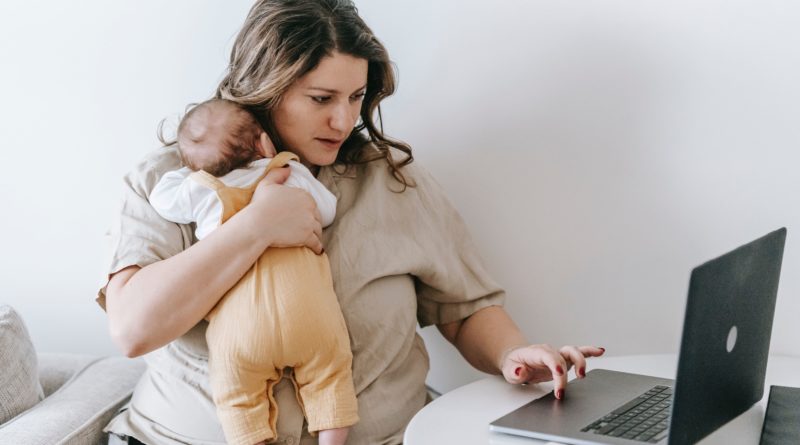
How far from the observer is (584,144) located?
181 cm

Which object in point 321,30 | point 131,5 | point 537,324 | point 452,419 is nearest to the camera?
point 452,419

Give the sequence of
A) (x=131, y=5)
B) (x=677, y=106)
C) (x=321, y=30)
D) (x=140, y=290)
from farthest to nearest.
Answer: (x=131, y=5) < (x=677, y=106) < (x=321, y=30) < (x=140, y=290)

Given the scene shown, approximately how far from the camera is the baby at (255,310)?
4.69ft

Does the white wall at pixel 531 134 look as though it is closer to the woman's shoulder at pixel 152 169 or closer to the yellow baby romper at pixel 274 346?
the woman's shoulder at pixel 152 169

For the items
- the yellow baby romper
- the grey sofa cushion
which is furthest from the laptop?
the grey sofa cushion

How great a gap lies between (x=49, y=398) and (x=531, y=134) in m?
1.08

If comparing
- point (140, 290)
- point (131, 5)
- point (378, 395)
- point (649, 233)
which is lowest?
point (378, 395)

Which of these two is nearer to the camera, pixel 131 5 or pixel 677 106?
pixel 677 106

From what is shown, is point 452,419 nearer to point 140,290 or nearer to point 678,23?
point 140,290

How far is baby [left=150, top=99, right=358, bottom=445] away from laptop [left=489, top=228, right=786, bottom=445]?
1.03 feet

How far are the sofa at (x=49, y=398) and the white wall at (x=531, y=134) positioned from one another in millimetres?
274

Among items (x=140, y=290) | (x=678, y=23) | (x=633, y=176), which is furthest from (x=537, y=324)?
(x=140, y=290)

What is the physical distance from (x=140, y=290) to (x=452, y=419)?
1.76ft

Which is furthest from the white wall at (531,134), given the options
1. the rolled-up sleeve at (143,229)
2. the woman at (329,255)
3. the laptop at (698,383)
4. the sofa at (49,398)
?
the laptop at (698,383)
